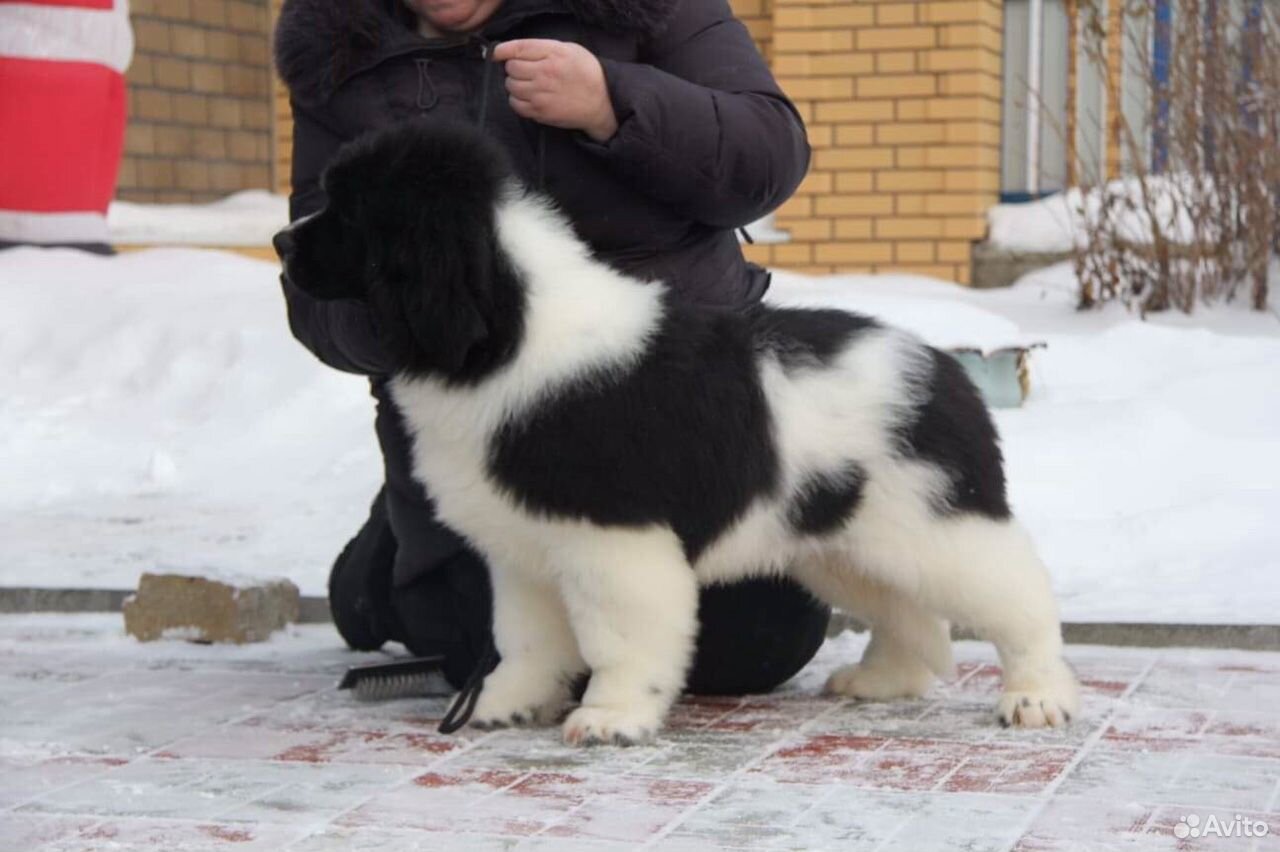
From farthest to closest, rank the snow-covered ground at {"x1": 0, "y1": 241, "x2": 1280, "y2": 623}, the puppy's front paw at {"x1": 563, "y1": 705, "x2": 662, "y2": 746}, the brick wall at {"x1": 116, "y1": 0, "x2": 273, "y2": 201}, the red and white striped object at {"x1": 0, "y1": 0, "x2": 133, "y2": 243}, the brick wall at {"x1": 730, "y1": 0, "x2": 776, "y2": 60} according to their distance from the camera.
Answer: the brick wall at {"x1": 116, "y1": 0, "x2": 273, "y2": 201} → the brick wall at {"x1": 730, "y1": 0, "x2": 776, "y2": 60} → the red and white striped object at {"x1": 0, "y1": 0, "x2": 133, "y2": 243} → the snow-covered ground at {"x1": 0, "y1": 241, "x2": 1280, "y2": 623} → the puppy's front paw at {"x1": 563, "y1": 705, "x2": 662, "y2": 746}

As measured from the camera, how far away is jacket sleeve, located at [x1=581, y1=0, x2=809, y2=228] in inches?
141

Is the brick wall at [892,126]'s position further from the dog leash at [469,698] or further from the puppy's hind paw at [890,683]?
the dog leash at [469,698]

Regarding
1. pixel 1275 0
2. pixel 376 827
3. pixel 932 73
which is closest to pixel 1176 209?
pixel 1275 0

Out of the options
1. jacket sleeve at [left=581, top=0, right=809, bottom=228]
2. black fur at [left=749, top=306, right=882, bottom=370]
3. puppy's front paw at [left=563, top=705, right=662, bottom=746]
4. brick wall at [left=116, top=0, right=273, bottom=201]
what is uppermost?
brick wall at [left=116, top=0, right=273, bottom=201]

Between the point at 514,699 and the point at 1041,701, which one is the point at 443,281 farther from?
the point at 1041,701

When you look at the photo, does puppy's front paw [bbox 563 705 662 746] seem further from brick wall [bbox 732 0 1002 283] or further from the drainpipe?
the drainpipe

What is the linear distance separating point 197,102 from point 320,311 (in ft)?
28.6

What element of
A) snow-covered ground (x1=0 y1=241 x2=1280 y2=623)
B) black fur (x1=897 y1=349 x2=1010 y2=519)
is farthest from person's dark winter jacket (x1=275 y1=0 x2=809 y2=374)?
snow-covered ground (x1=0 y1=241 x2=1280 y2=623)

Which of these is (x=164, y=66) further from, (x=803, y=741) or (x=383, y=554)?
(x=803, y=741)

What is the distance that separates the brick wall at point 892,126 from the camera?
34.6 ft

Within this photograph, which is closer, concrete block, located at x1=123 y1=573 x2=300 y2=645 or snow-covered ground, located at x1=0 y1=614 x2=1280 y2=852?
snow-covered ground, located at x1=0 y1=614 x2=1280 y2=852

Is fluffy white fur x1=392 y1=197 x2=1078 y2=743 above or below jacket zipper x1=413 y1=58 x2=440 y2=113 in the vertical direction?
below

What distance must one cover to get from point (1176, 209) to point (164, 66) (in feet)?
20.9

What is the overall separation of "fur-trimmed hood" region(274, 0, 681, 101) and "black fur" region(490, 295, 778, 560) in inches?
26.8
